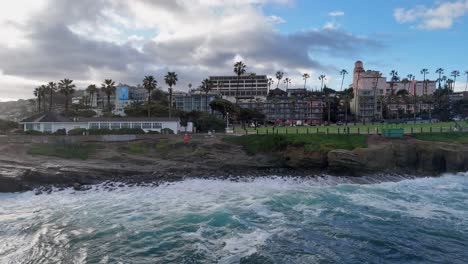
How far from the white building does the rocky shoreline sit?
1324 cm

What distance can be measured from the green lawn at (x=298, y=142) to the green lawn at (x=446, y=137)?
26.3 feet

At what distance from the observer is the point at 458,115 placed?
10944 centimetres

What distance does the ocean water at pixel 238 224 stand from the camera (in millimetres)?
14656

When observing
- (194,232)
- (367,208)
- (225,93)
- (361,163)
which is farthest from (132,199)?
(225,93)

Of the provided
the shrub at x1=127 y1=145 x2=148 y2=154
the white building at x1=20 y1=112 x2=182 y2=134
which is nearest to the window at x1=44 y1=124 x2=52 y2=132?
the white building at x1=20 y1=112 x2=182 y2=134

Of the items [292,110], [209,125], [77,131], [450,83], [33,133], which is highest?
[450,83]

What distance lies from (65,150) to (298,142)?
25.9 meters

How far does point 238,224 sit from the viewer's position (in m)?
18.9

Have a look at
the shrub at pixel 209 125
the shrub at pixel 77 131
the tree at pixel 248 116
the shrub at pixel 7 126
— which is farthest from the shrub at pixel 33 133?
the tree at pixel 248 116

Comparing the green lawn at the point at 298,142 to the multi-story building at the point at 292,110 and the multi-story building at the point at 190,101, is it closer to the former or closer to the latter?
the multi-story building at the point at 292,110

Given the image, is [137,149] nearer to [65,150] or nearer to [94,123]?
[65,150]

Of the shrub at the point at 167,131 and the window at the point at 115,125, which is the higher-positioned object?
the window at the point at 115,125

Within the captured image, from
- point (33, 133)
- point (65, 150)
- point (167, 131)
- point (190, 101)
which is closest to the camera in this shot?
point (65, 150)

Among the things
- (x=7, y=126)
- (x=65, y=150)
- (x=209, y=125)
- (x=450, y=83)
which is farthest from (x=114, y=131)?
(x=450, y=83)
